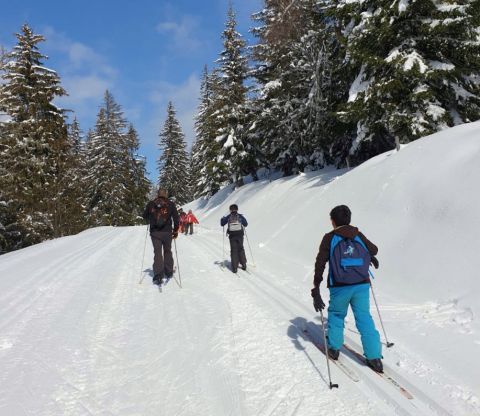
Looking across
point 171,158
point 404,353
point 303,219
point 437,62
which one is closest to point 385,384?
point 404,353

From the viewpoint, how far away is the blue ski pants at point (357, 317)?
3.98 metres

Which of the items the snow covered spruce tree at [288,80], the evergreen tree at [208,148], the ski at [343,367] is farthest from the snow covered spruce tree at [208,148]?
the ski at [343,367]

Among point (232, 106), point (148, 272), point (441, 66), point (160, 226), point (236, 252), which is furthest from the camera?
point (232, 106)

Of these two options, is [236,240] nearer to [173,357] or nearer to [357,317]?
[173,357]

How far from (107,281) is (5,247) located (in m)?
17.2

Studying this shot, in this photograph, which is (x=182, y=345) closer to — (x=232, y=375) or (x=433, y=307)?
(x=232, y=375)

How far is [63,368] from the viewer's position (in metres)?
4.09

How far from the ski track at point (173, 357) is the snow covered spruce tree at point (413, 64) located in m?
7.97

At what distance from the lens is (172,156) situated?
48469 mm

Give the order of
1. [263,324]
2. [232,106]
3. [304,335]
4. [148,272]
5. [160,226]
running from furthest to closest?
1. [232,106]
2. [148,272]
3. [160,226]
4. [263,324]
5. [304,335]

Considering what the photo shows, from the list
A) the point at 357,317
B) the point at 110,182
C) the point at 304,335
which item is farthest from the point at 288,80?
the point at 110,182

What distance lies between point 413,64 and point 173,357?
11.5 m

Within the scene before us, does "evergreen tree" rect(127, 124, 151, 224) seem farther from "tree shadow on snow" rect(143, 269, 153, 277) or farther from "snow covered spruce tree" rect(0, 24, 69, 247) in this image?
"tree shadow on snow" rect(143, 269, 153, 277)

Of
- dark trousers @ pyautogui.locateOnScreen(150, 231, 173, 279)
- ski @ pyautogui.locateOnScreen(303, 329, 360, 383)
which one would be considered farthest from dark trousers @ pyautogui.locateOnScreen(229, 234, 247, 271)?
ski @ pyautogui.locateOnScreen(303, 329, 360, 383)
